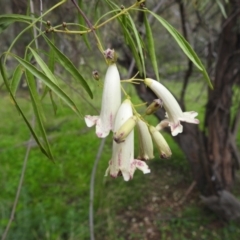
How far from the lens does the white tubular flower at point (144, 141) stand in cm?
59

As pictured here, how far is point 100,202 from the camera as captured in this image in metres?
2.96

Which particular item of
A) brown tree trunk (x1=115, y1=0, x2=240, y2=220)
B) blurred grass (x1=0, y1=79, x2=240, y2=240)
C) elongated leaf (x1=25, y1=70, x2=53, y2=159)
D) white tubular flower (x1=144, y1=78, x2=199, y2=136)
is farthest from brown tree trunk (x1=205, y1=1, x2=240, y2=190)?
elongated leaf (x1=25, y1=70, x2=53, y2=159)

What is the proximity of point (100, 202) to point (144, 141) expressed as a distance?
94.6 inches

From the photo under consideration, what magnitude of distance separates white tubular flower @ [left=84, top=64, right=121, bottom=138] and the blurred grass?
169 cm

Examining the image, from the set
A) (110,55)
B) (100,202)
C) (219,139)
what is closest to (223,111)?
(219,139)

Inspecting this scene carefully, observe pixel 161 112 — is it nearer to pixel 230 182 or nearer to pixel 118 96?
pixel 230 182

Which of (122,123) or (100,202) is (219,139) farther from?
(122,123)

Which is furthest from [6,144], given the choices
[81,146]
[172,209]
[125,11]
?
[125,11]

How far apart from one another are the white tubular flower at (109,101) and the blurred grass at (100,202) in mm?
1690

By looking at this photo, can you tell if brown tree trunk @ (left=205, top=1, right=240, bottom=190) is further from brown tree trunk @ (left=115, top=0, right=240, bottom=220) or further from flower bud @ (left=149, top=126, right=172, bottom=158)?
flower bud @ (left=149, top=126, right=172, bottom=158)

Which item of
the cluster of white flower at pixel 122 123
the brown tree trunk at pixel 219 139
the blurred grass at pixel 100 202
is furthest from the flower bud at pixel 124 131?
the brown tree trunk at pixel 219 139

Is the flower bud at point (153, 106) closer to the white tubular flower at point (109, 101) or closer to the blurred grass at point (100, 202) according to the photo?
the white tubular flower at point (109, 101)

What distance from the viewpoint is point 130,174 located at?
0.59 metres

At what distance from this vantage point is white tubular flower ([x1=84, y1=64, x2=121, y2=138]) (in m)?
0.59
